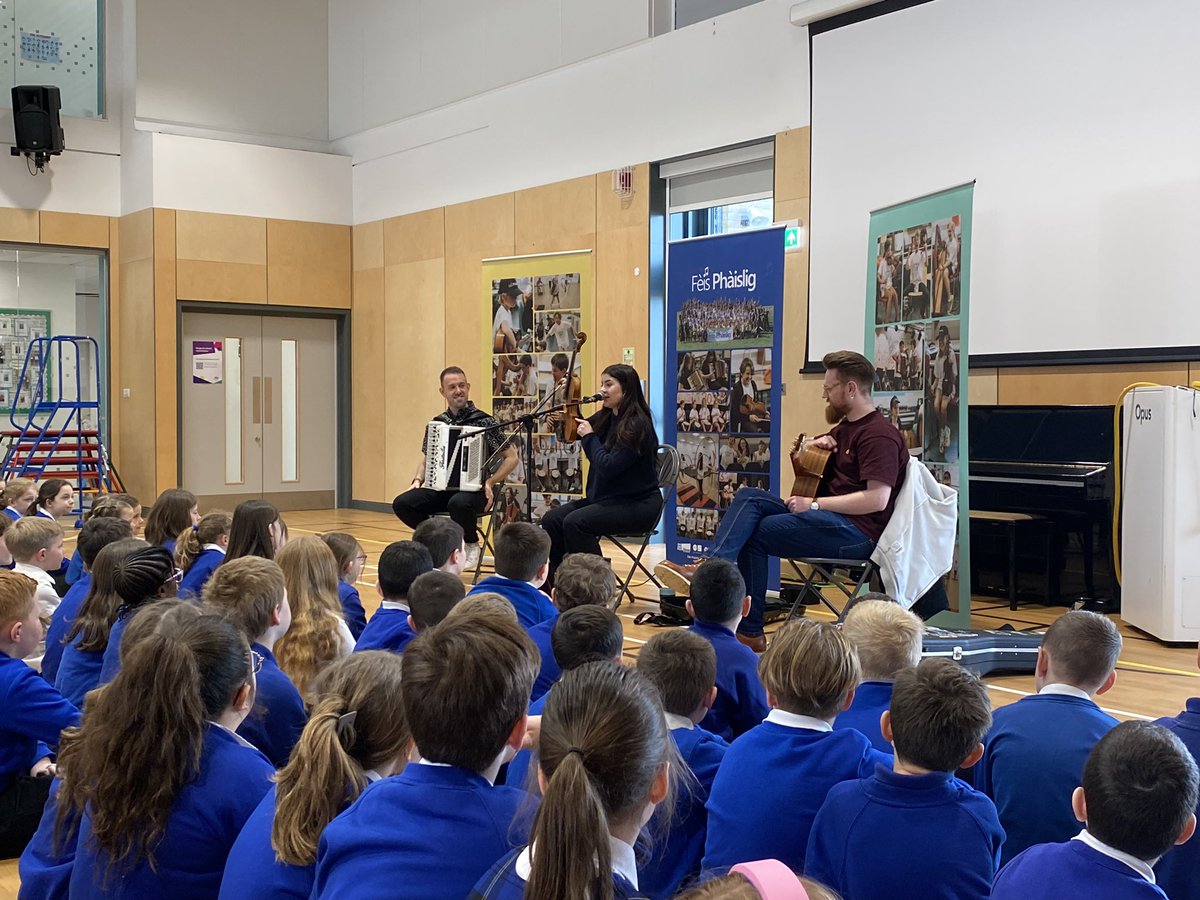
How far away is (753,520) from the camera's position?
199 inches

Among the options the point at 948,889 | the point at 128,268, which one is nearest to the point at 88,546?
the point at 948,889

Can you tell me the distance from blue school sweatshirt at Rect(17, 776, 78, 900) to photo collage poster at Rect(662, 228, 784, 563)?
5111 millimetres

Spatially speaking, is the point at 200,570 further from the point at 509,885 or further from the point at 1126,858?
the point at 1126,858

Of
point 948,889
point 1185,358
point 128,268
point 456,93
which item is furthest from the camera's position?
point 128,268

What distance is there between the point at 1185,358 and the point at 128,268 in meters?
9.90

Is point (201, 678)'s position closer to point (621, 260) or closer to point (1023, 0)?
point (1023, 0)

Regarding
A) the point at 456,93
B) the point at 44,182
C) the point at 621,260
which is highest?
the point at 456,93

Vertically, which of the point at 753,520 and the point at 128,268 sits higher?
the point at 128,268

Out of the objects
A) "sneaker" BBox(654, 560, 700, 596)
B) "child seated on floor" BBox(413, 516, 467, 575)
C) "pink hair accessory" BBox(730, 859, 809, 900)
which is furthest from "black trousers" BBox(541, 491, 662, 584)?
"pink hair accessory" BBox(730, 859, 809, 900)

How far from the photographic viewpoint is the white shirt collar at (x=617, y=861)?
134cm

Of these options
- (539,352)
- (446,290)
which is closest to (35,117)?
(446,290)

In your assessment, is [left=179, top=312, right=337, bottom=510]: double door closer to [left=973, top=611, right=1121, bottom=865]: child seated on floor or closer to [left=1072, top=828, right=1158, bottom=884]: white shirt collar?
[left=973, top=611, right=1121, bottom=865]: child seated on floor

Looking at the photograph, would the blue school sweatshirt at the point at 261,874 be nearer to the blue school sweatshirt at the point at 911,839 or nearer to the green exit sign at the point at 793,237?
the blue school sweatshirt at the point at 911,839

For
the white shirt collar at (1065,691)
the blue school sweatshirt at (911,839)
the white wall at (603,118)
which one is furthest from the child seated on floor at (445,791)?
the white wall at (603,118)
